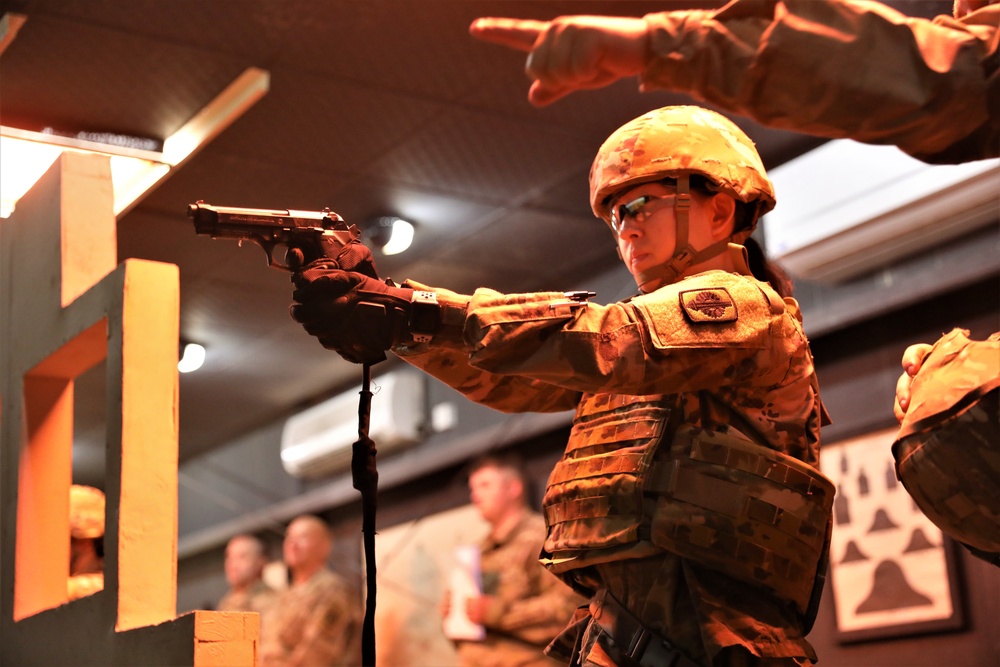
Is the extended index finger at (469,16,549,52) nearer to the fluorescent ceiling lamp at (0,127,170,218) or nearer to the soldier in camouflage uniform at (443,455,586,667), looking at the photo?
the fluorescent ceiling lamp at (0,127,170,218)

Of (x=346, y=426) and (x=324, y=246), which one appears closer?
(x=324, y=246)

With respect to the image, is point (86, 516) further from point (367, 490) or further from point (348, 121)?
point (367, 490)

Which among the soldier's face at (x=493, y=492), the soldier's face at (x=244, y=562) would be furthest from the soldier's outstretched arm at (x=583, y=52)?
the soldier's face at (x=244, y=562)

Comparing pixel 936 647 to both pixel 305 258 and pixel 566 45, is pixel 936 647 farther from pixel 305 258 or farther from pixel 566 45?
pixel 566 45

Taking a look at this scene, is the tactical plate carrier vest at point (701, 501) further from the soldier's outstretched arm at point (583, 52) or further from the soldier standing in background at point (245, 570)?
the soldier standing in background at point (245, 570)

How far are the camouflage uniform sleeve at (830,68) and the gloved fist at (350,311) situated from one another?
51 centimetres

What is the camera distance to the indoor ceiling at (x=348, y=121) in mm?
3535

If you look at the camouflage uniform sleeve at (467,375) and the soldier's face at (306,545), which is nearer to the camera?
the camouflage uniform sleeve at (467,375)

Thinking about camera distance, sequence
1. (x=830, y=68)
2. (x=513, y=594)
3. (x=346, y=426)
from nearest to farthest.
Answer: (x=830, y=68), (x=513, y=594), (x=346, y=426)

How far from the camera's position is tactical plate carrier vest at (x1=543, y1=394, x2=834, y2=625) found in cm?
175

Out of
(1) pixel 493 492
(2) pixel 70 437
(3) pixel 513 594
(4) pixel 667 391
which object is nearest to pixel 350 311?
(4) pixel 667 391

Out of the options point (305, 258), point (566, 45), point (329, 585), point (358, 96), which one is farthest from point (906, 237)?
point (329, 585)

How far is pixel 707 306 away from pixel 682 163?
0.37m

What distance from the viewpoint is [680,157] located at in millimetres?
1948
